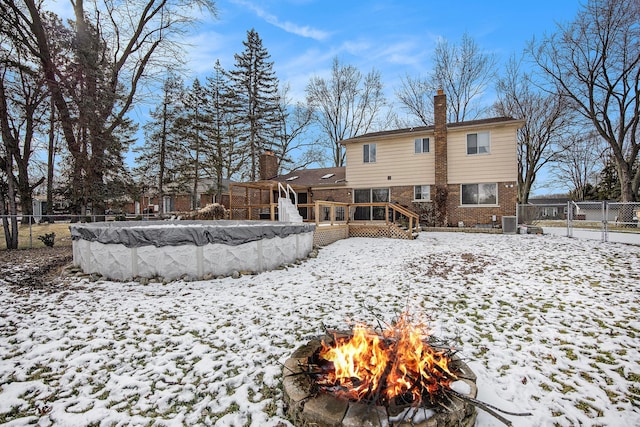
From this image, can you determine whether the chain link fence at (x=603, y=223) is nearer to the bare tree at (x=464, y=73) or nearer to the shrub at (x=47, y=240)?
the bare tree at (x=464, y=73)

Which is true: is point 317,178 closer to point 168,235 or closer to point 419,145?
point 419,145

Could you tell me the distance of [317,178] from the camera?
1791 centimetres

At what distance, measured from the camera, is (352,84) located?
24.6m

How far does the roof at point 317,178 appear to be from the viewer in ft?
54.0

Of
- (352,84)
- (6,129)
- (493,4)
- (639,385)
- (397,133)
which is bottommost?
(639,385)

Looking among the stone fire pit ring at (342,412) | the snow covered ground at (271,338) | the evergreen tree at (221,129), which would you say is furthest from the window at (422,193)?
the evergreen tree at (221,129)

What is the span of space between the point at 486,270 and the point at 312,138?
22386mm

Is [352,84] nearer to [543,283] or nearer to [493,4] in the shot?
[493,4]

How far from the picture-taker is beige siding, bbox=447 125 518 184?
1282 cm

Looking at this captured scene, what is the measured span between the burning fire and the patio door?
42.8ft

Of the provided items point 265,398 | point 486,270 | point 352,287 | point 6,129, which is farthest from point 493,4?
point 6,129

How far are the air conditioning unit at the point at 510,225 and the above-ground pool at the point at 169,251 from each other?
34.8ft

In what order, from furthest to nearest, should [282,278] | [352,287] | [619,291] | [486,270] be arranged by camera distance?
[486,270], [282,278], [352,287], [619,291]

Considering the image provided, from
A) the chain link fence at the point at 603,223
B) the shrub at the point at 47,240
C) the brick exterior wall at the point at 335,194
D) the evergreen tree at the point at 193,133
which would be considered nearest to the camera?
the chain link fence at the point at 603,223
